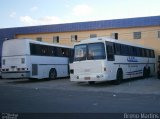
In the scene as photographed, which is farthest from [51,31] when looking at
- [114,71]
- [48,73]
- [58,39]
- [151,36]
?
[114,71]

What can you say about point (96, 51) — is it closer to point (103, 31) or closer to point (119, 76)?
point (119, 76)

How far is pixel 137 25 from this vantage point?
4212cm

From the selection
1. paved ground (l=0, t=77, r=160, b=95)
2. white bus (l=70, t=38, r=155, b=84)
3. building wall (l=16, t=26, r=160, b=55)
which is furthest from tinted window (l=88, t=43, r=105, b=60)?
building wall (l=16, t=26, r=160, b=55)

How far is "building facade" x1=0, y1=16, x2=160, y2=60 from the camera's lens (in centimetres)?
4147

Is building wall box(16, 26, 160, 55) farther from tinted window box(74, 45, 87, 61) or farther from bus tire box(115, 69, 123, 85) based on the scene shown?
tinted window box(74, 45, 87, 61)

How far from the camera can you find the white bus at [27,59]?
24438 mm

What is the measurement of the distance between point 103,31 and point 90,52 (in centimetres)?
2471

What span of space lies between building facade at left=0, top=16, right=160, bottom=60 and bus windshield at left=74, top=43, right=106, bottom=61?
21.7 metres

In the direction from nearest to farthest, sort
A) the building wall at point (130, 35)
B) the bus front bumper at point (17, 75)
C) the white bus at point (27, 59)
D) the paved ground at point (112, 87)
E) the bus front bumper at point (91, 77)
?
the paved ground at point (112, 87)
the bus front bumper at point (91, 77)
the bus front bumper at point (17, 75)
the white bus at point (27, 59)
the building wall at point (130, 35)

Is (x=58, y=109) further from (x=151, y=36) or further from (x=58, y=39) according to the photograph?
(x=58, y=39)

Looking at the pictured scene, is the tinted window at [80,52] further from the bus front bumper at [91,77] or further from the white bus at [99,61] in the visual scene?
the bus front bumper at [91,77]

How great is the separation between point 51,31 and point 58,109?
38332 mm

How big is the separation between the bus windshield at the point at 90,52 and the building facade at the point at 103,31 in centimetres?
2173

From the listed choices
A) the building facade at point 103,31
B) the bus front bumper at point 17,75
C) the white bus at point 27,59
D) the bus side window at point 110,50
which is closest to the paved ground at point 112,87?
the bus front bumper at point 17,75
